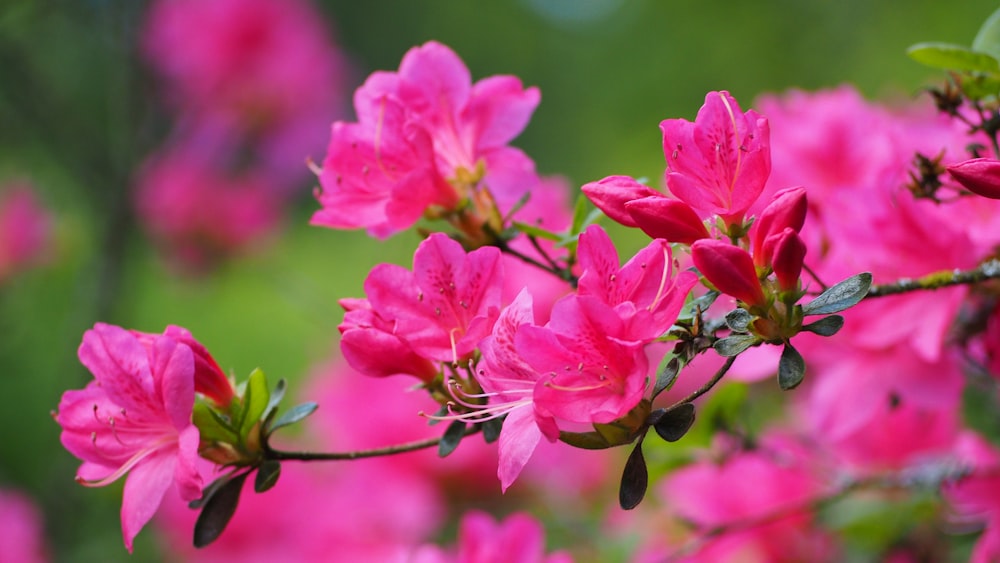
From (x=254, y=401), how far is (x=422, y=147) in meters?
0.18

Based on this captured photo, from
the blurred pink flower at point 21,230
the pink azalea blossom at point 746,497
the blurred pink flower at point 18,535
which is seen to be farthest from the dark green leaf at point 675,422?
the blurred pink flower at point 21,230

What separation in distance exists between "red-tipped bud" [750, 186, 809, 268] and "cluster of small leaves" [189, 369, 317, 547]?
0.82 ft

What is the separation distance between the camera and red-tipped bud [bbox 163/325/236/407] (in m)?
0.53

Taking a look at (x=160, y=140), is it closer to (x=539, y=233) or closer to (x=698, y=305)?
(x=539, y=233)

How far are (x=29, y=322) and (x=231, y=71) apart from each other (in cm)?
114

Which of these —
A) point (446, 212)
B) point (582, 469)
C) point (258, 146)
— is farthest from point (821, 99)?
point (258, 146)

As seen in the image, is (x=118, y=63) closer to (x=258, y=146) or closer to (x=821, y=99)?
(x=258, y=146)

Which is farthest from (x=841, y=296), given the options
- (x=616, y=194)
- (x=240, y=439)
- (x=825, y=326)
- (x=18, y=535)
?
(x=18, y=535)

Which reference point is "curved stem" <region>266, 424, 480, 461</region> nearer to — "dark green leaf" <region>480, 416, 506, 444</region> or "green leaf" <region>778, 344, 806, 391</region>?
"dark green leaf" <region>480, 416, 506, 444</region>

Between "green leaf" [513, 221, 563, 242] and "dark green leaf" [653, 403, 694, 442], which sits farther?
"green leaf" [513, 221, 563, 242]

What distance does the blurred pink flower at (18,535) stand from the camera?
1.36 meters

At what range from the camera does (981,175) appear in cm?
46

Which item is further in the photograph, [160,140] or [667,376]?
[160,140]

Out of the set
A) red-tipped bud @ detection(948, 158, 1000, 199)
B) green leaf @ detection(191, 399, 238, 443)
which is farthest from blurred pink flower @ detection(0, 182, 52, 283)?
red-tipped bud @ detection(948, 158, 1000, 199)
